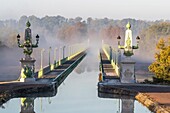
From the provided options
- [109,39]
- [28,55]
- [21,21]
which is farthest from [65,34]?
[28,55]

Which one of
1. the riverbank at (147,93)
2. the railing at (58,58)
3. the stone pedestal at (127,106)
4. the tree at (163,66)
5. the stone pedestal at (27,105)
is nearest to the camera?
the riverbank at (147,93)

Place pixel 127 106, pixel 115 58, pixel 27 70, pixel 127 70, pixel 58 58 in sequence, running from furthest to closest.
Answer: pixel 58 58 < pixel 115 58 < pixel 127 70 < pixel 27 70 < pixel 127 106

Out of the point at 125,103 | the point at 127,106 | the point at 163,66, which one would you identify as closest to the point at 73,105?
the point at 125,103

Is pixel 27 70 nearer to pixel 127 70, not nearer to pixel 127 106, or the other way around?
pixel 127 70

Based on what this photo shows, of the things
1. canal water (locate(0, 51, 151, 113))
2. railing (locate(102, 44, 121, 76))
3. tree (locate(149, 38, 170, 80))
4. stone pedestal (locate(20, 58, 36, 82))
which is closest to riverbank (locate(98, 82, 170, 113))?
canal water (locate(0, 51, 151, 113))

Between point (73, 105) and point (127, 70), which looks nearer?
point (73, 105)

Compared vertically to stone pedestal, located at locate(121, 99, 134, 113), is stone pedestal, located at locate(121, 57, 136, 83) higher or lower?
higher

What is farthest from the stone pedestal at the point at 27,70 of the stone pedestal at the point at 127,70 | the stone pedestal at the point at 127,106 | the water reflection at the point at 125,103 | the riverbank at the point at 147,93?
the stone pedestal at the point at 127,106

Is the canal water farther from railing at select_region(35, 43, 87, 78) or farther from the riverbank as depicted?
railing at select_region(35, 43, 87, 78)

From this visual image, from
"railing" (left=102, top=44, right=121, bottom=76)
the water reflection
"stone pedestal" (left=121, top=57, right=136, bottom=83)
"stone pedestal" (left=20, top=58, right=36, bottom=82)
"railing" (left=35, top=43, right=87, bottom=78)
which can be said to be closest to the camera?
the water reflection

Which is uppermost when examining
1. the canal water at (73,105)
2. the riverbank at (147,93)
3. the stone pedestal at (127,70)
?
the stone pedestal at (127,70)

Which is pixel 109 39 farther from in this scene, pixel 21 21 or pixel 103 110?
pixel 103 110

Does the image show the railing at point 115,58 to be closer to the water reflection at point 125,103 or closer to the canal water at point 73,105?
the water reflection at point 125,103

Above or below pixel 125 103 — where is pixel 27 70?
above
